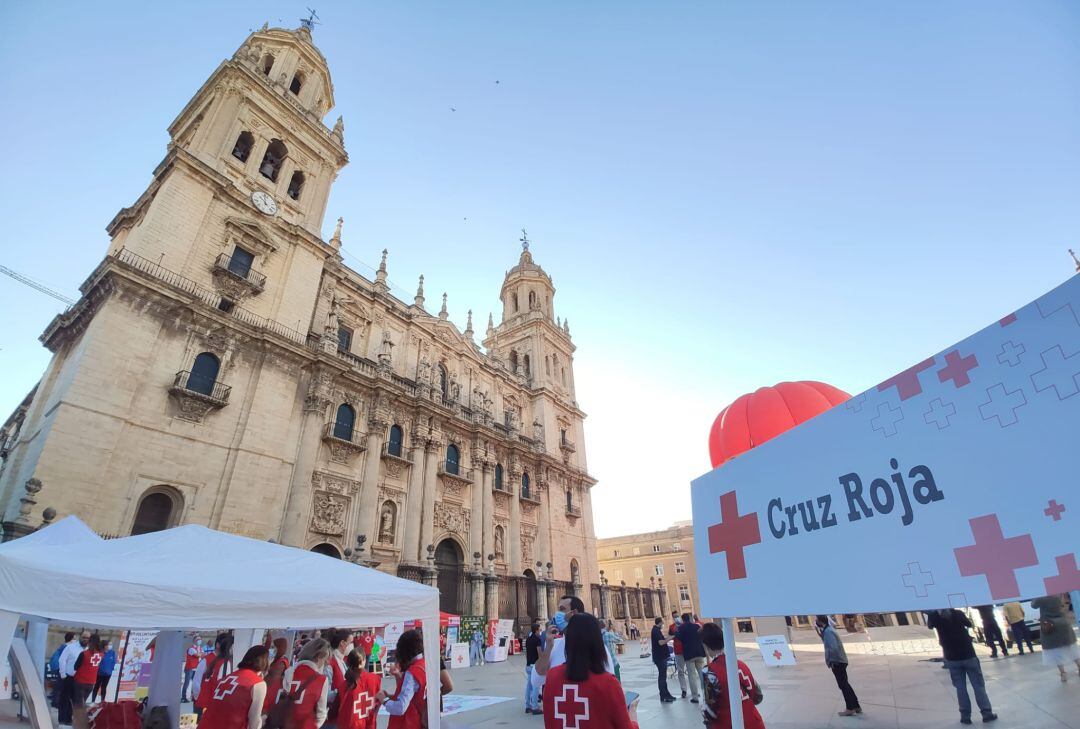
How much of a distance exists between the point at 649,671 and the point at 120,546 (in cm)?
1406

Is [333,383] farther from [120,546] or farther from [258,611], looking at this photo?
[258,611]

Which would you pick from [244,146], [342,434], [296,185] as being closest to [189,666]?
[342,434]

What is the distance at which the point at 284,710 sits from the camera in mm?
4492

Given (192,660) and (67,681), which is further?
Result: (192,660)

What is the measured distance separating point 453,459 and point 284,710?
20725 millimetres

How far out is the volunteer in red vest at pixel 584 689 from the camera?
8.22 ft

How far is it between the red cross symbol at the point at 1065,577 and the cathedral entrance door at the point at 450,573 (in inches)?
872

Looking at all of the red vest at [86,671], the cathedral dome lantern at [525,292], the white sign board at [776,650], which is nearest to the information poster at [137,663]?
the red vest at [86,671]

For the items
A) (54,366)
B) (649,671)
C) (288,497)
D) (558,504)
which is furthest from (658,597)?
(54,366)

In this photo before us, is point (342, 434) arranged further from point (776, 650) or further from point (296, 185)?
point (776, 650)

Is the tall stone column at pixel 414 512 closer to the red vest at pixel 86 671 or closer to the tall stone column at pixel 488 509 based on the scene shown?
the tall stone column at pixel 488 509

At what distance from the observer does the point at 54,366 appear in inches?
696

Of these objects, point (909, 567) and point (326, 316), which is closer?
point (909, 567)

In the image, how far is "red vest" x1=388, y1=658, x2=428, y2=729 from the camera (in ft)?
14.2
